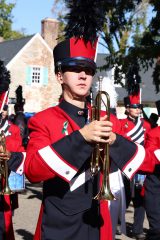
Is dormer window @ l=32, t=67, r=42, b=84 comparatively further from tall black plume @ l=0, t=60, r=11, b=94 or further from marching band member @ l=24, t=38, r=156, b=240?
marching band member @ l=24, t=38, r=156, b=240

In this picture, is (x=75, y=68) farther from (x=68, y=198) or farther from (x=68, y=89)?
(x=68, y=198)

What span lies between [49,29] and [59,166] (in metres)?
34.8

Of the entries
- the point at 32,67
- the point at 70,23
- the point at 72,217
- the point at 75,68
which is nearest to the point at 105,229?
the point at 72,217

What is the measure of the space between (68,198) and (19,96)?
10453 millimetres

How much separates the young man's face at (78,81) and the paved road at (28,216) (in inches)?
168

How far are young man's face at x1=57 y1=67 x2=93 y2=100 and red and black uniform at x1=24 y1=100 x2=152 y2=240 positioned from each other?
132 millimetres

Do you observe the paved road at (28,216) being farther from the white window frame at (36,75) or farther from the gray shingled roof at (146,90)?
the gray shingled roof at (146,90)

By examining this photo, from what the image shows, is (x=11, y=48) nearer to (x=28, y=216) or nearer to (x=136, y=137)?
(x=28, y=216)

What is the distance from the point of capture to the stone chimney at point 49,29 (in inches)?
1451

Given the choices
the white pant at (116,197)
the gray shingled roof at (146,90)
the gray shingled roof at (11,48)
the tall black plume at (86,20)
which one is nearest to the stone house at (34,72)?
the gray shingled roof at (11,48)

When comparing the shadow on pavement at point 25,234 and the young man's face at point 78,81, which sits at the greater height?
the young man's face at point 78,81

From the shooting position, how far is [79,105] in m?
3.39

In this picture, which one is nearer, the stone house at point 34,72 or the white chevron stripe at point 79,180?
the white chevron stripe at point 79,180

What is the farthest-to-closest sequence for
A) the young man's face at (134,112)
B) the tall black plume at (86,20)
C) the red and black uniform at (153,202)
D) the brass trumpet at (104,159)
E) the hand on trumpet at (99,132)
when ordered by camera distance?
the young man's face at (134,112), the red and black uniform at (153,202), the tall black plume at (86,20), the brass trumpet at (104,159), the hand on trumpet at (99,132)
